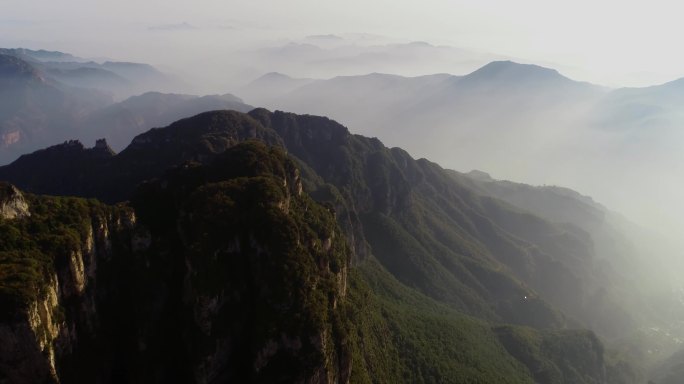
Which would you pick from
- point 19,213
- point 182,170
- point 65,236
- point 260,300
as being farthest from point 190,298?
point 182,170

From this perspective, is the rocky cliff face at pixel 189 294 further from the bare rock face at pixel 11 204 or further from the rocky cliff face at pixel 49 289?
the bare rock face at pixel 11 204

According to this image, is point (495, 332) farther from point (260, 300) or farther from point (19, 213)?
point (19, 213)

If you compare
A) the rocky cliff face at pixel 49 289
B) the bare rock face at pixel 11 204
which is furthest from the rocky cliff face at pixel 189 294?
the bare rock face at pixel 11 204

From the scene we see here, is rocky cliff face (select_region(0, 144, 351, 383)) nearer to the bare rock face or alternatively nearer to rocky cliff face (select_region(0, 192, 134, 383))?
rocky cliff face (select_region(0, 192, 134, 383))

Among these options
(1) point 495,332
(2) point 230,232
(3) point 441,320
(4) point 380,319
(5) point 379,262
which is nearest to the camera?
(2) point 230,232

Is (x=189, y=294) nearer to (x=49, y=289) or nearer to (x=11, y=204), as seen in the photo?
(x=49, y=289)

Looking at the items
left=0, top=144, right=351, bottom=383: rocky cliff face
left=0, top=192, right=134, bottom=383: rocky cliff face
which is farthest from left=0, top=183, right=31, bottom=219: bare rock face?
left=0, top=144, right=351, bottom=383: rocky cliff face

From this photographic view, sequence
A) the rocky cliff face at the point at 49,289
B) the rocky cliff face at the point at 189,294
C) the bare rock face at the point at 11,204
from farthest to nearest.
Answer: the rocky cliff face at the point at 189,294, the bare rock face at the point at 11,204, the rocky cliff face at the point at 49,289

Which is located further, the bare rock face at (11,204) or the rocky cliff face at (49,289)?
the bare rock face at (11,204)
